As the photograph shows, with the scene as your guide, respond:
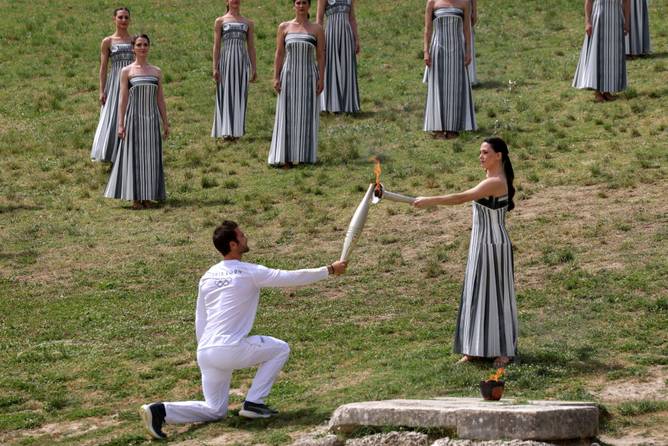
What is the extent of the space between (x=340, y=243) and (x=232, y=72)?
5.78 metres

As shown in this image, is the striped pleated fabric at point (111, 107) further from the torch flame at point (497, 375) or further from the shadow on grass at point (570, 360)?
the torch flame at point (497, 375)

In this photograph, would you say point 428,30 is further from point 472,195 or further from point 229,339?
point 229,339

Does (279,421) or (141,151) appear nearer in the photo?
(279,421)

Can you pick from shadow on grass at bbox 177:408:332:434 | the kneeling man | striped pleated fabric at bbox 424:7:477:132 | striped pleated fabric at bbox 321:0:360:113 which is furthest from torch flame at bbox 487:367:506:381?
striped pleated fabric at bbox 321:0:360:113

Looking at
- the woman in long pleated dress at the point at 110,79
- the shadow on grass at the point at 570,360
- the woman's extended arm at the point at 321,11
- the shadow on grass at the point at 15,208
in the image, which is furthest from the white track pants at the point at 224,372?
the woman's extended arm at the point at 321,11

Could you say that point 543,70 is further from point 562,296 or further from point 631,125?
point 562,296

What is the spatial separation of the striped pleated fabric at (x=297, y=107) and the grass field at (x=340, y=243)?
31cm

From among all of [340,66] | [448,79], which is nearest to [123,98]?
[448,79]

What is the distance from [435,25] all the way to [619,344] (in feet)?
28.4

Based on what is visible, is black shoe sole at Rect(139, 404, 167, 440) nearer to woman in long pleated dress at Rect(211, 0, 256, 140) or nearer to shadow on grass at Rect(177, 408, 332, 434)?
shadow on grass at Rect(177, 408, 332, 434)

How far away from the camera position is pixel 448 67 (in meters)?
20.9

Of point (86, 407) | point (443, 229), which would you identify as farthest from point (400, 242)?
point (86, 407)

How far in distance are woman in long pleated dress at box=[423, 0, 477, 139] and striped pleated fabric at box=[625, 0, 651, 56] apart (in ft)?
15.4

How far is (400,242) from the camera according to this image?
17391mm
